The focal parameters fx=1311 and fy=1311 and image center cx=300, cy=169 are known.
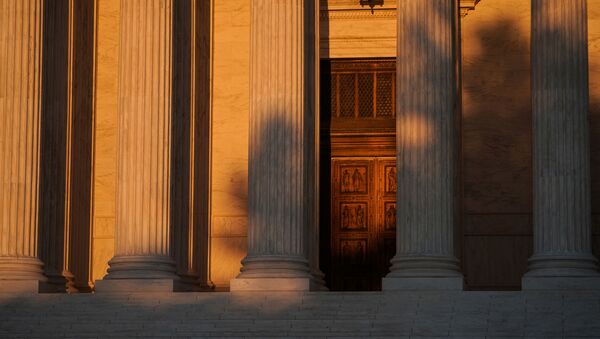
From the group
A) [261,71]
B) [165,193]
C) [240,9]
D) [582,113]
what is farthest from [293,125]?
[240,9]

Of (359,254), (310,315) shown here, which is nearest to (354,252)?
(359,254)

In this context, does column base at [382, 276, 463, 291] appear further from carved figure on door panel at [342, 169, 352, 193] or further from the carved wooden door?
carved figure on door panel at [342, 169, 352, 193]

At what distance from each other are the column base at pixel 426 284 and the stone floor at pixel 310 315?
0.98 metres

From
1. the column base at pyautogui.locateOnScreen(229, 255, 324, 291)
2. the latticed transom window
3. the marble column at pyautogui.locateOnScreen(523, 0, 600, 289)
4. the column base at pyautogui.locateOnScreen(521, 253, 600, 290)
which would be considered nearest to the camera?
the column base at pyautogui.locateOnScreen(521, 253, 600, 290)

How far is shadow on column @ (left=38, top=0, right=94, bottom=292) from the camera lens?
176 feet

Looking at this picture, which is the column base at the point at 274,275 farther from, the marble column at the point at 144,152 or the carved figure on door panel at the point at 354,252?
the carved figure on door panel at the point at 354,252

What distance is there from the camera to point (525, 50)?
61906 mm

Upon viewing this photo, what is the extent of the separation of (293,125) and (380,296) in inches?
297

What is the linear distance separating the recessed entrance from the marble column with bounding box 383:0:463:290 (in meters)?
12.6

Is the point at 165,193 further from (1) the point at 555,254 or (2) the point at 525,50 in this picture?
(2) the point at 525,50

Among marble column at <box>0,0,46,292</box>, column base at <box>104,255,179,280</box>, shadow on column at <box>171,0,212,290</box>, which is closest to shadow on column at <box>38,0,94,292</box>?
marble column at <box>0,0,46,292</box>

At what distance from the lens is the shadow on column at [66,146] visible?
176 ft

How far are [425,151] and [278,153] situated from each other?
A: 5546mm

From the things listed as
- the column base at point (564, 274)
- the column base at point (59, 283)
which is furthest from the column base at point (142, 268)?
the column base at point (564, 274)
